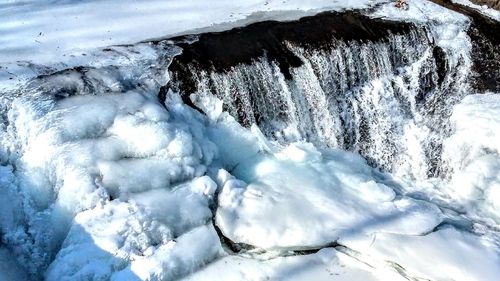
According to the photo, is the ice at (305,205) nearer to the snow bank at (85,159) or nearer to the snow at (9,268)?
the snow bank at (85,159)

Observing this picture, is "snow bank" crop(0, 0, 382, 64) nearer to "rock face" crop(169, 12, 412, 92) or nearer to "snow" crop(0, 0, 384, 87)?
"snow" crop(0, 0, 384, 87)

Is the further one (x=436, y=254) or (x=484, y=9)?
(x=484, y=9)

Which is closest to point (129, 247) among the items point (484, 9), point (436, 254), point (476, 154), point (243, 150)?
point (243, 150)

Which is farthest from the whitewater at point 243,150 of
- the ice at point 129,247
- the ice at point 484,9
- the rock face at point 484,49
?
the ice at point 484,9

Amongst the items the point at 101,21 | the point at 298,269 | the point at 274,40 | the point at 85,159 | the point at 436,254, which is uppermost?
the point at 101,21

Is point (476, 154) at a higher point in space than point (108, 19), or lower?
lower

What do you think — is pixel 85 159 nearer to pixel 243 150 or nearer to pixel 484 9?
pixel 243 150

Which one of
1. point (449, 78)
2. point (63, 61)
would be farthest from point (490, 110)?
point (63, 61)
